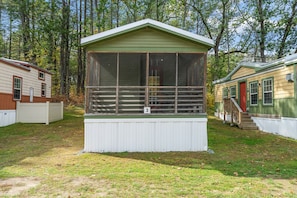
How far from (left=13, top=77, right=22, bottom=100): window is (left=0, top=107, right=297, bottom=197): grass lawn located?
5331 millimetres

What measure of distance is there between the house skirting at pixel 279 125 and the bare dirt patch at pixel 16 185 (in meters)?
9.18

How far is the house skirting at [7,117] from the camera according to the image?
36.9 feet

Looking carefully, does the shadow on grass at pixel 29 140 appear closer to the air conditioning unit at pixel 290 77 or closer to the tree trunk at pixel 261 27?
the air conditioning unit at pixel 290 77

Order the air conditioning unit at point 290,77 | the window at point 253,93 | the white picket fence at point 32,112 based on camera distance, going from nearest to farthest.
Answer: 1. the air conditioning unit at point 290,77
2. the window at point 253,93
3. the white picket fence at point 32,112

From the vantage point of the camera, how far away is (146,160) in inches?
231

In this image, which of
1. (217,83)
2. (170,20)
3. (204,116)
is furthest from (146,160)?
(170,20)

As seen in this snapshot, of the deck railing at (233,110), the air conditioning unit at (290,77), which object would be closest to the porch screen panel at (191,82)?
the air conditioning unit at (290,77)

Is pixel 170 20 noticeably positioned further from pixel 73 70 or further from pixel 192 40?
pixel 192 40

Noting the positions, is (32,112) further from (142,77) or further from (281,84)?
(281,84)

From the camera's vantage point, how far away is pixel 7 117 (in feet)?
38.2

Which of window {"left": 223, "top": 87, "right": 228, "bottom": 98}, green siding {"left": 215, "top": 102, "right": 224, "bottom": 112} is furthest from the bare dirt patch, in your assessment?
green siding {"left": 215, "top": 102, "right": 224, "bottom": 112}

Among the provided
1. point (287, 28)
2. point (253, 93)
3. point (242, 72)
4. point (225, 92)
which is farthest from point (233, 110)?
point (287, 28)

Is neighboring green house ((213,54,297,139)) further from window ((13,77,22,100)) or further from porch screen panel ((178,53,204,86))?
window ((13,77,22,100))

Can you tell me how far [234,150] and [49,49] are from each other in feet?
69.2
